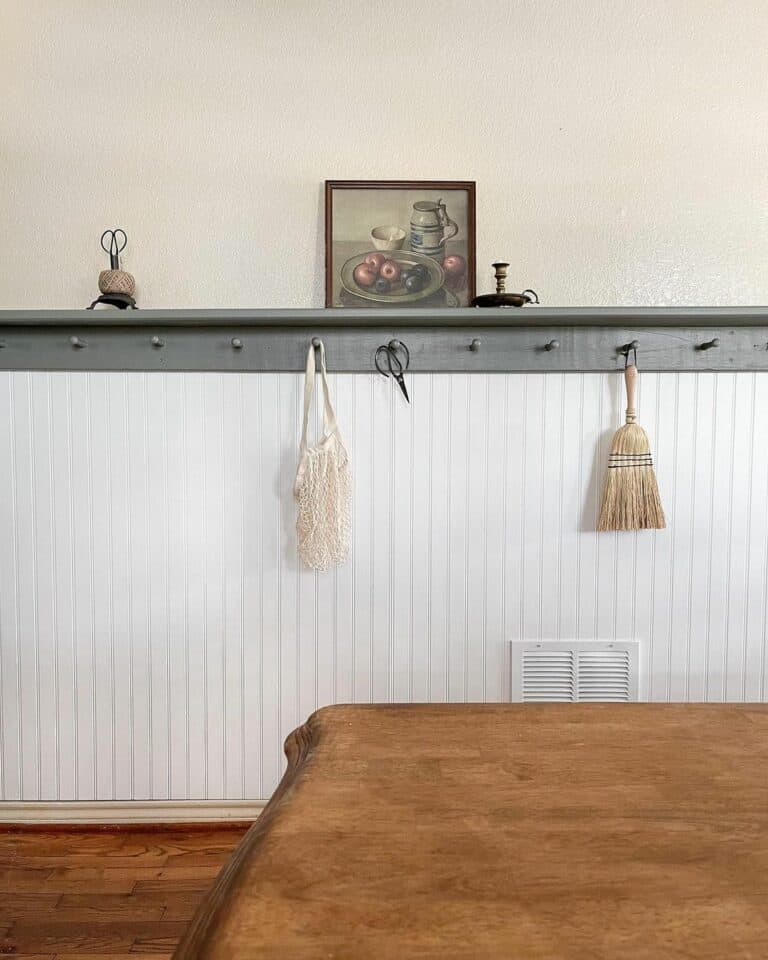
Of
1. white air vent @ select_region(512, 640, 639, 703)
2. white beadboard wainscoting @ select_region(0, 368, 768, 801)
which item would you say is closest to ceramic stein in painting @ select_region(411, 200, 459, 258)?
white beadboard wainscoting @ select_region(0, 368, 768, 801)

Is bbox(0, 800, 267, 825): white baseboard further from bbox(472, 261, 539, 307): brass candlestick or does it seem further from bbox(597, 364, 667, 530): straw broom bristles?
bbox(472, 261, 539, 307): brass candlestick

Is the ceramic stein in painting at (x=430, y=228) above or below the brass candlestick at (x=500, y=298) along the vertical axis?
above

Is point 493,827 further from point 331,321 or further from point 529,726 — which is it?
point 331,321

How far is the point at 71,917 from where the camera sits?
1625mm

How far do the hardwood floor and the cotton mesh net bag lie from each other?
845mm

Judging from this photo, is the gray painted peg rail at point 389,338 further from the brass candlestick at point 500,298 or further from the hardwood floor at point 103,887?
the hardwood floor at point 103,887

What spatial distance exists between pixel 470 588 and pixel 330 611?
0.40m

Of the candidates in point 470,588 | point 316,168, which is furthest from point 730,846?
point 316,168

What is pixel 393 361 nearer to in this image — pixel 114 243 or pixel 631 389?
pixel 631 389

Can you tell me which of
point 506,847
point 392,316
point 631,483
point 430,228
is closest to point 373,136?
point 430,228

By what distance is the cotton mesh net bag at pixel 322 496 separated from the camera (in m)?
1.86

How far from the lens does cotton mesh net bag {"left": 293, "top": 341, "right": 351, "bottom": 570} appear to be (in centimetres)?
186

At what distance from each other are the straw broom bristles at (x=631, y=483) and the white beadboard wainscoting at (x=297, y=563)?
0.07 meters

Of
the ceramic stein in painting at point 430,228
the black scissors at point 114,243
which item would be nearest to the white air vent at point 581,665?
the ceramic stein in painting at point 430,228
